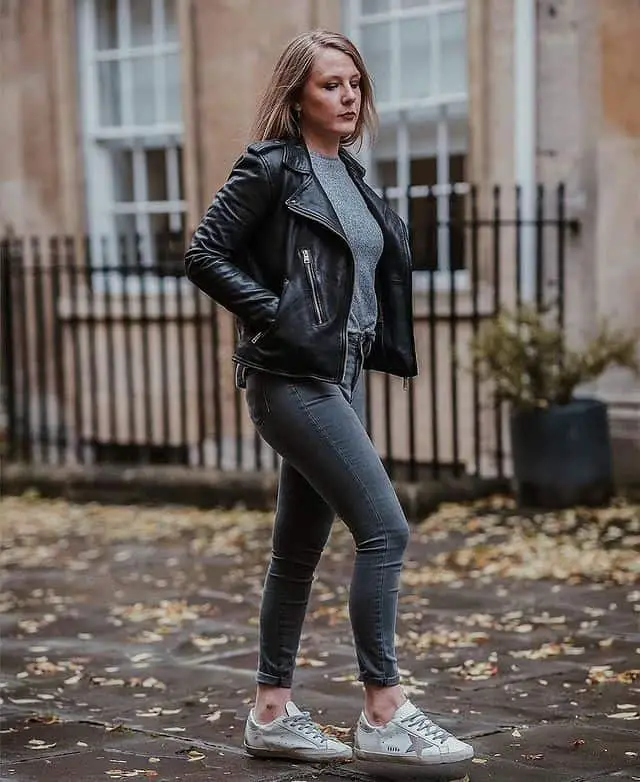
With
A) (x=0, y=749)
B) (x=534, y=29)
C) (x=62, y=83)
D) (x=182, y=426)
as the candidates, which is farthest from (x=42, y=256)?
(x=0, y=749)

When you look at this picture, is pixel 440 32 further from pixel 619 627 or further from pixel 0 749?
pixel 0 749

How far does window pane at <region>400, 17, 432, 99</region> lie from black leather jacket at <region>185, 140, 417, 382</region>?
665 cm

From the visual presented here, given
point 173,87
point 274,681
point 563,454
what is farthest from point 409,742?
point 173,87

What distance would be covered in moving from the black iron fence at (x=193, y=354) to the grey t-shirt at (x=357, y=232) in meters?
4.85

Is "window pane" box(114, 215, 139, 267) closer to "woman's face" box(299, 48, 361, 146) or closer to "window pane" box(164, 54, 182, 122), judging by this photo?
"window pane" box(164, 54, 182, 122)

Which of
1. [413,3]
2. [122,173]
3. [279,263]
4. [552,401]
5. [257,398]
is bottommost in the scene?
[552,401]

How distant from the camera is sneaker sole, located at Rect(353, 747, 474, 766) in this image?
4203 mm

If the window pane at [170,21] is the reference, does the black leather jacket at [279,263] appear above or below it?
below

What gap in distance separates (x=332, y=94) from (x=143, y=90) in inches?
331

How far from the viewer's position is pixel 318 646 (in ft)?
20.1

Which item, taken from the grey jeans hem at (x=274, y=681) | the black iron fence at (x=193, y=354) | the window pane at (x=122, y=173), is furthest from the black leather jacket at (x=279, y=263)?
the window pane at (x=122, y=173)

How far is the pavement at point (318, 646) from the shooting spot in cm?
453

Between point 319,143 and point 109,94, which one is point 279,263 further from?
point 109,94

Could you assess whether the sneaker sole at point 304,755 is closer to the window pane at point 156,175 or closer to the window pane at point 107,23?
the window pane at point 156,175
